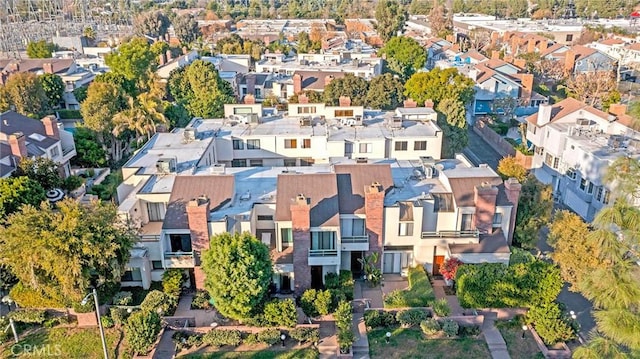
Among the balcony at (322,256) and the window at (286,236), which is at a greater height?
the window at (286,236)

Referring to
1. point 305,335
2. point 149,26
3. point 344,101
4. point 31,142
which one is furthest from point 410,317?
point 149,26

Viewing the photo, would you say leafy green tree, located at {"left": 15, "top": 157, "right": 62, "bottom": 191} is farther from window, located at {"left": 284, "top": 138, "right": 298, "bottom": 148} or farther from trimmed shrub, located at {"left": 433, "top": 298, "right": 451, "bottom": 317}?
trimmed shrub, located at {"left": 433, "top": 298, "right": 451, "bottom": 317}

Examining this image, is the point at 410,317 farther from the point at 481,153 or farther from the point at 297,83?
the point at 297,83

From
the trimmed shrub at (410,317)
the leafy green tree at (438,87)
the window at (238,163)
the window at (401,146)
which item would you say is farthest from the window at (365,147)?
the trimmed shrub at (410,317)

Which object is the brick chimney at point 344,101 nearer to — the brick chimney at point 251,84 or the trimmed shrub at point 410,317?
the brick chimney at point 251,84

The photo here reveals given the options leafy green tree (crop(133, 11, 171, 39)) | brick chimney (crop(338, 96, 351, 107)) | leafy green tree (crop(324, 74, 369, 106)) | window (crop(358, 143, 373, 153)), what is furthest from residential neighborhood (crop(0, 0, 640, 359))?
leafy green tree (crop(133, 11, 171, 39))
